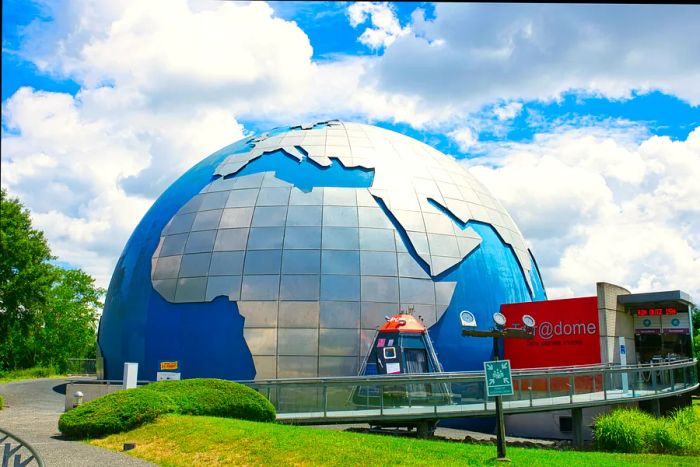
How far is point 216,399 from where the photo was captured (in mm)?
17984

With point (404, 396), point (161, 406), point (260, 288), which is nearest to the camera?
point (161, 406)

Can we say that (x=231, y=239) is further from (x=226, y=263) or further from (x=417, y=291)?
(x=417, y=291)

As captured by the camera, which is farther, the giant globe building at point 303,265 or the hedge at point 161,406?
the giant globe building at point 303,265

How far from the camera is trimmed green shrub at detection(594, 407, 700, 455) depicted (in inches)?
741

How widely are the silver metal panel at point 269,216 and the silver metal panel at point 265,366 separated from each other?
17.2ft

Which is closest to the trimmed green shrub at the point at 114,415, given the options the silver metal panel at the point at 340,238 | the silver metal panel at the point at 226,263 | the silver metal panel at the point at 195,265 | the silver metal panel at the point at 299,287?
the silver metal panel at the point at 299,287

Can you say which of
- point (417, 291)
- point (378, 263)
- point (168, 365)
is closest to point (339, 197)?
point (378, 263)

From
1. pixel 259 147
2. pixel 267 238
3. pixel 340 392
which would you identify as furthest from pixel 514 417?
pixel 259 147

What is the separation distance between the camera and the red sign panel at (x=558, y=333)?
2672cm

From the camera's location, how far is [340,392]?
2062 cm

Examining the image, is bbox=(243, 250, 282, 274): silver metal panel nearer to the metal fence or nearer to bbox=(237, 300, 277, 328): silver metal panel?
bbox=(237, 300, 277, 328): silver metal panel

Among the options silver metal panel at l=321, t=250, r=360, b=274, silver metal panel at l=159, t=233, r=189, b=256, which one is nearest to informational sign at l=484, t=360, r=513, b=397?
silver metal panel at l=321, t=250, r=360, b=274

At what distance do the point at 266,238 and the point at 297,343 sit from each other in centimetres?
438

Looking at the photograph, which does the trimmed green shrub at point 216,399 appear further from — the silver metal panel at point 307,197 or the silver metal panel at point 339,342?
the silver metal panel at point 307,197
